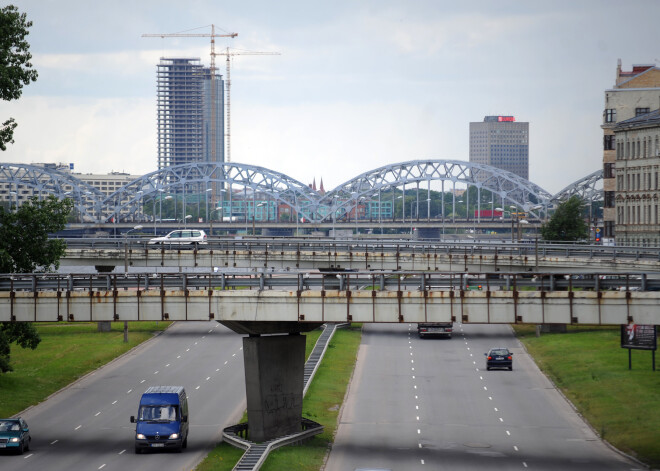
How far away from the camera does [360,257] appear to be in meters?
106

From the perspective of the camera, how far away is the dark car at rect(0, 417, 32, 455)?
53.0 meters

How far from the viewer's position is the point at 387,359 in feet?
301

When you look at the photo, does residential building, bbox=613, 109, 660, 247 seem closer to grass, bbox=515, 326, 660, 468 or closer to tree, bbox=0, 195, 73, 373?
grass, bbox=515, 326, 660, 468

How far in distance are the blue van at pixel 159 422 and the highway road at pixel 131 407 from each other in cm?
66

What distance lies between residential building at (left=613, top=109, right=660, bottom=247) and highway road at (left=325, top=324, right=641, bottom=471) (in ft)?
112

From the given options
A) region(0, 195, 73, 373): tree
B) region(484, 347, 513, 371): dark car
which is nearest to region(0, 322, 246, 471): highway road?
region(0, 195, 73, 373): tree

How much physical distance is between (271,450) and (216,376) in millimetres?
30617

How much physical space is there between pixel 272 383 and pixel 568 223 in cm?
10017

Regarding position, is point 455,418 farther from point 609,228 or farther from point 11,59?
point 609,228

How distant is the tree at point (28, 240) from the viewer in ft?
212

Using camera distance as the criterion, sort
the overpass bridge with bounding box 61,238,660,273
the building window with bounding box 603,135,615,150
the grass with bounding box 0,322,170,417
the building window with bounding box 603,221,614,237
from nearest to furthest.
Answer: the grass with bounding box 0,322,170,417 < the overpass bridge with bounding box 61,238,660,273 < the building window with bounding box 603,221,614,237 < the building window with bounding box 603,135,615,150

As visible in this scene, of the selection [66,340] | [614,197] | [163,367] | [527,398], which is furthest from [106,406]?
[614,197]

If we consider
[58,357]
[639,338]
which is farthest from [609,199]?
[58,357]

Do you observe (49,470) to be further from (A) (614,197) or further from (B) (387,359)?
(A) (614,197)
